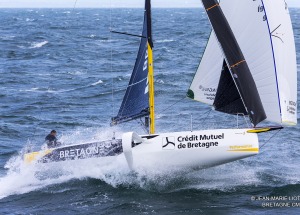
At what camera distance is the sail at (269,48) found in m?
20.2

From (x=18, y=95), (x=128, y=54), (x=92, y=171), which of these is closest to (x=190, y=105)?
(x=18, y=95)

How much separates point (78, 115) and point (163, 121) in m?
5.30

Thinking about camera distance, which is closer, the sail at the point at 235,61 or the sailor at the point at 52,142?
the sail at the point at 235,61

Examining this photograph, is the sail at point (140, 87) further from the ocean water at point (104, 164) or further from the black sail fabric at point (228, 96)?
the black sail fabric at point (228, 96)

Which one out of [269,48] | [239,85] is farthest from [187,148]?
[269,48]

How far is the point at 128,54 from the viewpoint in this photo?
60.7 meters

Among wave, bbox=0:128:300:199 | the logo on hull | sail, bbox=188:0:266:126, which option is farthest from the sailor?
sail, bbox=188:0:266:126

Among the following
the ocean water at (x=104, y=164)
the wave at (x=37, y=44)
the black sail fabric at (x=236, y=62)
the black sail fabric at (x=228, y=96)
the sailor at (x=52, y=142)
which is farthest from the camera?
the wave at (x=37, y=44)

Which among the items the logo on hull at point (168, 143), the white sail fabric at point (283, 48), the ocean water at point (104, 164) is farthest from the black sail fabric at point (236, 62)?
the ocean water at point (104, 164)

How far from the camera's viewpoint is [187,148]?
67.7 ft

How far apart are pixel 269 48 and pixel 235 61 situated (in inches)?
45.7

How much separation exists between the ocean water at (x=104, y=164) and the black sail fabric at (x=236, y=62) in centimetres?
297

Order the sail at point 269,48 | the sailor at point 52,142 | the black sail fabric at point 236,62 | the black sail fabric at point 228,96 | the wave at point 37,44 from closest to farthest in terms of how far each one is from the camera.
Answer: the sail at point 269,48 → the black sail fabric at point 236,62 → the black sail fabric at point 228,96 → the sailor at point 52,142 → the wave at point 37,44

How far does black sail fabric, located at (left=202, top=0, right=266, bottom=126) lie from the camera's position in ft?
67.2
